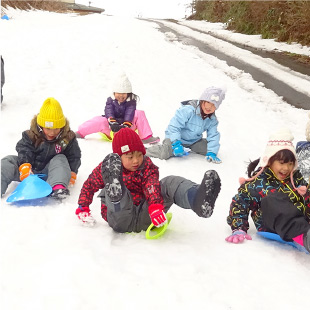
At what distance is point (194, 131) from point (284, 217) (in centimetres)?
277

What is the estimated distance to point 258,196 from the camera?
3.07 m

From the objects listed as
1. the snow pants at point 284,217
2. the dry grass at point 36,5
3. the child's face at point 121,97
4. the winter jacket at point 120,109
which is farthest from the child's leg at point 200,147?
the dry grass at point 36,5

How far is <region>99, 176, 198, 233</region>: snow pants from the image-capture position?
2797mm

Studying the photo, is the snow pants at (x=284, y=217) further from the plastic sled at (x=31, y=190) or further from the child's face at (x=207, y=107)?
the child's face at (x=207, y=107)

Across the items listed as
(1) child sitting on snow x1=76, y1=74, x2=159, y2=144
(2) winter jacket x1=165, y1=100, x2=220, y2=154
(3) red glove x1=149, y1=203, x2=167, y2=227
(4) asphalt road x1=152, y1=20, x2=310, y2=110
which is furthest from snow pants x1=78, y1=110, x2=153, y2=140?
(4) asphalt road x1=152, y1=20, x2=310, y2=110

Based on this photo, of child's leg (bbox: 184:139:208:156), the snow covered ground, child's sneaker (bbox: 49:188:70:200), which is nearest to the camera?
the snow covered ground

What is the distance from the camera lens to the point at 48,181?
3719 millimetres

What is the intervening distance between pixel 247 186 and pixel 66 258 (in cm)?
151

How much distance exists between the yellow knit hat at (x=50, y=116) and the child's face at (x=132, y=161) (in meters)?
1.17

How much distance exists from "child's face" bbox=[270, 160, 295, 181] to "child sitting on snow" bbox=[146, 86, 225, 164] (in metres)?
2.06

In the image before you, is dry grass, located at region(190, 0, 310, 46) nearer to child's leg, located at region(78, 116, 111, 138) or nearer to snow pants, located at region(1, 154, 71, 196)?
child's leg, located at region(78, 116, 111, 138)

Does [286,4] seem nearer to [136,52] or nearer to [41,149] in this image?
[136,52]

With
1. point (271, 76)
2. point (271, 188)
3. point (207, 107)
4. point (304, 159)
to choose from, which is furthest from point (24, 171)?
point (271, 76)

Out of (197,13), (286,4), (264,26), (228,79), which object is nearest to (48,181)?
(228,79)
